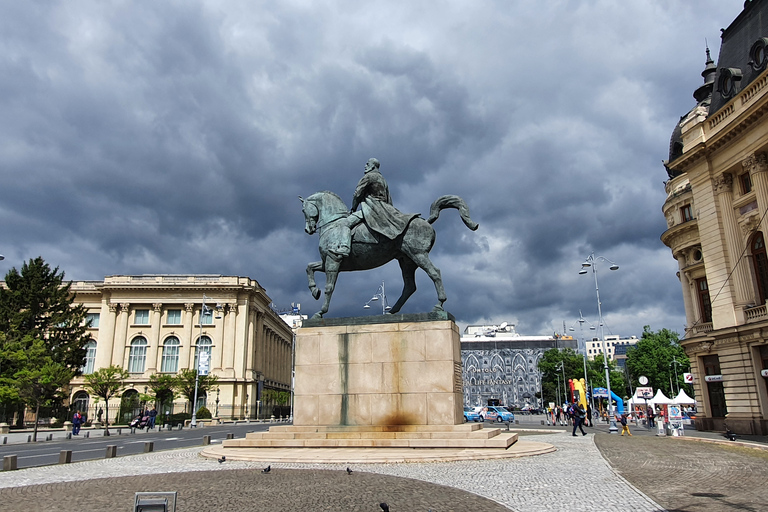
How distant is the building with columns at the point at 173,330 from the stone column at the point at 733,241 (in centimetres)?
5915

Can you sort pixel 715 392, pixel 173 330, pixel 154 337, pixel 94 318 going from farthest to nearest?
pixel 94 318, pixel 173 330, pixel 154 337, pixel 715 392

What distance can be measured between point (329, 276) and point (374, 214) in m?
2.39

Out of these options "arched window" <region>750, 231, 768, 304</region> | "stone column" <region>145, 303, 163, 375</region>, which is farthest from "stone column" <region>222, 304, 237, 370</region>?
"arched window" <region>750, 231, 768, 304</region>

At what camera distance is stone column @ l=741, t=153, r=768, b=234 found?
28922 millimetres

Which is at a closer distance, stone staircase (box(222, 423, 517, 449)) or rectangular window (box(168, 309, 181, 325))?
stone staircase (box(222, 423, 517, 449))

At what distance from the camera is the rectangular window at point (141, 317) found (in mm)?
75850

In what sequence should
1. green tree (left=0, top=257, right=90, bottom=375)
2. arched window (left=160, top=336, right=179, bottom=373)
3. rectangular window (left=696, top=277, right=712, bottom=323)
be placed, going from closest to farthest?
rectangular window (left=696, top=277, right=712, bottom=323) → green tree (left=0, top=257, right=90, bottom=375) → arched window (left=160, top=336, right=179, bottom=373)

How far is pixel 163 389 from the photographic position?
62.9 meters

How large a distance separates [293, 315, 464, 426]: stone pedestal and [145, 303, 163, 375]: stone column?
2551 inches

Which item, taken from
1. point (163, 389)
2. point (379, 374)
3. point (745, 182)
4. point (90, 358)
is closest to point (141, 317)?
point (90, 358)

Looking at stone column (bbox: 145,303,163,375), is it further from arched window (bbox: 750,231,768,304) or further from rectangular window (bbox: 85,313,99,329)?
arched window (bbox: 750,231,768,304)

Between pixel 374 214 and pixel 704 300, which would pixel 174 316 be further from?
pixel 374 214

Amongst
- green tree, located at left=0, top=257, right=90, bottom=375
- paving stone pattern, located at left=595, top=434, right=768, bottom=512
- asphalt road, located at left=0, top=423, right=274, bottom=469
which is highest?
green tree, located at left=0, top=257, right=90, bottom=375

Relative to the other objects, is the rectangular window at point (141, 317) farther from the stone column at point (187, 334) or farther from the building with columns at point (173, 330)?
the stone column at point (187, 334)
